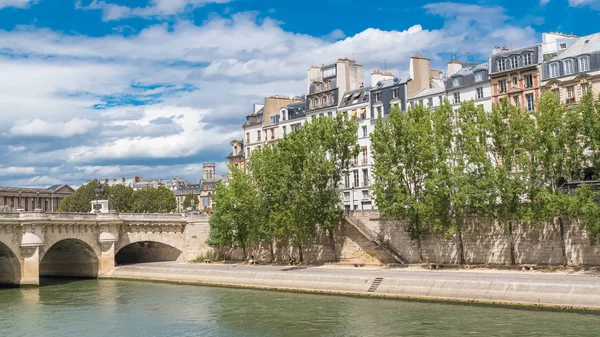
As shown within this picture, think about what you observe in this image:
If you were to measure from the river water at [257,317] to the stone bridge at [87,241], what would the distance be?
20.2ft

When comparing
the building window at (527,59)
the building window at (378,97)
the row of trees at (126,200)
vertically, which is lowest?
the row of trees at (126,200)

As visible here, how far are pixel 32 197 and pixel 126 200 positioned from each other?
48214mm

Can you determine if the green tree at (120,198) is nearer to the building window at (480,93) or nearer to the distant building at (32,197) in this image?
the distant building at (32,197)

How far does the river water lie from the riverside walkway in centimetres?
121

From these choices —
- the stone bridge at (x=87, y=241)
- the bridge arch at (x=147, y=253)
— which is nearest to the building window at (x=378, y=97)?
the stone bridge at (x=87, y=241)

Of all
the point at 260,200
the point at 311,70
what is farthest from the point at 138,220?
the point at 311,70

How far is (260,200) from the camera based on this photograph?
59.9m

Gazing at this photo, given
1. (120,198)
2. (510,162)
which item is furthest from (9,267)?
(120,198)

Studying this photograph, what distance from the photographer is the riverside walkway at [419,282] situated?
36344 mm

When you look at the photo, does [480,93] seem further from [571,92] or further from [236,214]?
[236,214]

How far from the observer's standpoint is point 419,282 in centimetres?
4250

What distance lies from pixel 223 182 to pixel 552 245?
32980mm

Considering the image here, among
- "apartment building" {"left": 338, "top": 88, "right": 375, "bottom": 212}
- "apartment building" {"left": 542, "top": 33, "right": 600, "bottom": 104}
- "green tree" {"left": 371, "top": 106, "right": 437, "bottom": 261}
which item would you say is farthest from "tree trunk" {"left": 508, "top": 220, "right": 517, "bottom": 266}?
"apartment building" {"left": 338, "top": 88, "right": 375, "bottom": 212}

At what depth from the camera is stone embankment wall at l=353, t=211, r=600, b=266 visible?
4506 cm
